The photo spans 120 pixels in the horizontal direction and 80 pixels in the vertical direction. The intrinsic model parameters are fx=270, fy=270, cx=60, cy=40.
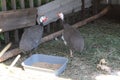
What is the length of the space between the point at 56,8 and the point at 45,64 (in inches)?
71.7

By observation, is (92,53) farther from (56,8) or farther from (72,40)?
(56,8)

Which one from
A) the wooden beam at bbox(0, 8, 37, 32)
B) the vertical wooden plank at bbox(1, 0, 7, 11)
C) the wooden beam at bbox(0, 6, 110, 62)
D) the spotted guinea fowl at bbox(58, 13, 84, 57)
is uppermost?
the vertical wooden plank at bbox(1, 0, 7, 11)

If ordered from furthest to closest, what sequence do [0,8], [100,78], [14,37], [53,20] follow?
1. [53,20]
2. [14,37]
3. [0,8]
4. [100,78]

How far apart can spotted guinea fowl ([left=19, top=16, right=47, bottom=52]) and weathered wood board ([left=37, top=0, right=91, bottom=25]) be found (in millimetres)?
471

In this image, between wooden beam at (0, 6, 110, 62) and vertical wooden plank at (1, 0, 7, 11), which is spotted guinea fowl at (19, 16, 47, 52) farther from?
vertical wooden plank at (1, 0, 7, 11)

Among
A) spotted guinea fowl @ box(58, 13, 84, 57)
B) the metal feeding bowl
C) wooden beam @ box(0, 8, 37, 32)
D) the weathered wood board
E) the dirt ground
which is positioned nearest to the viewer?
the metal feeding bowl

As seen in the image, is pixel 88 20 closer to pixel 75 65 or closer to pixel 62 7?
pixel 62 7

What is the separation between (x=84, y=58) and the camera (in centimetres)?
460

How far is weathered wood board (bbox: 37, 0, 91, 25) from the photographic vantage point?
5469 mm

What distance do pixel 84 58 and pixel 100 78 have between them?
772mm

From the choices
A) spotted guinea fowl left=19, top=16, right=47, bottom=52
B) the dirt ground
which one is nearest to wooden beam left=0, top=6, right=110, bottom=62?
the dirt ground

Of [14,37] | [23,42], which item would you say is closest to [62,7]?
[14,37]

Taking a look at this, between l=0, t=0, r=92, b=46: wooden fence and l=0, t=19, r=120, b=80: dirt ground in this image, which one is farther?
l=0, t=0, r=92, b=46: wooden fence

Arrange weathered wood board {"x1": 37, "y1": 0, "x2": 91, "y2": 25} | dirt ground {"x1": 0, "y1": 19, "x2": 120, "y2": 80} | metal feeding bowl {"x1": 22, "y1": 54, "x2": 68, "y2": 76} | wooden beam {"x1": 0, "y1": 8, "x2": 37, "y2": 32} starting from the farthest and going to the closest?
weathered wood board {"x1": 37, "y1": 0, "x2": 91, "y2": 25}
wooden beam {"x1": 0, "y1": 8, "x2": 37, "y2": 32}
dirt ground {"x1": 0, "y1": 19, "x2": 120, "y2": 80}
metal feeding bowl {"x1": 22, "y1": 54, "x2": 68, "y2": 76}
